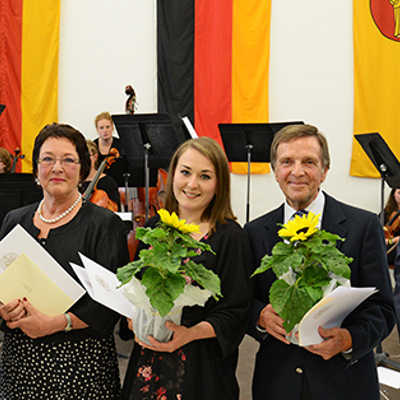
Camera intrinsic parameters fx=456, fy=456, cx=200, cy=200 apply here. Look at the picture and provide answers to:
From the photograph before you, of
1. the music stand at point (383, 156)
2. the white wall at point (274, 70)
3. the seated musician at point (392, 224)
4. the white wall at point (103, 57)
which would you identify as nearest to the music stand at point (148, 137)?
the music stand at point (383, 156)

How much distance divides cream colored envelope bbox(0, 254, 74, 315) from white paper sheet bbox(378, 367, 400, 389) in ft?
8.06

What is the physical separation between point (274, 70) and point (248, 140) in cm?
243

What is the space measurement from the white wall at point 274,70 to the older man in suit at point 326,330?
473 centimetres

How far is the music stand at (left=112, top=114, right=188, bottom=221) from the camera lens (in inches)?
161

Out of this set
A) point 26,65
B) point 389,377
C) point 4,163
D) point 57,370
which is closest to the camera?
point 57,370

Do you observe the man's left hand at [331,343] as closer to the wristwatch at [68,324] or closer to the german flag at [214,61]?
the wristwatch at [68,324]

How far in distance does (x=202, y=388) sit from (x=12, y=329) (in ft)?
2.36

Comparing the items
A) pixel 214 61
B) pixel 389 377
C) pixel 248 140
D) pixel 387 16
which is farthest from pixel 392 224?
A: pixel 214 61

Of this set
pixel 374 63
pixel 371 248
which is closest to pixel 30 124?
pixel 374 63

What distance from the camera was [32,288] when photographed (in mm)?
1541

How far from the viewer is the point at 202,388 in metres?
1.53

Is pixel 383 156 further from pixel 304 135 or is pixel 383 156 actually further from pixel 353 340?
pixel 353 340

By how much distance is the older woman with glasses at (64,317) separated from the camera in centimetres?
160

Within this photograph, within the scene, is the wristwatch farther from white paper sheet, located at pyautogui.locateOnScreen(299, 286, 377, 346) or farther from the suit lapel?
the suit lapel
